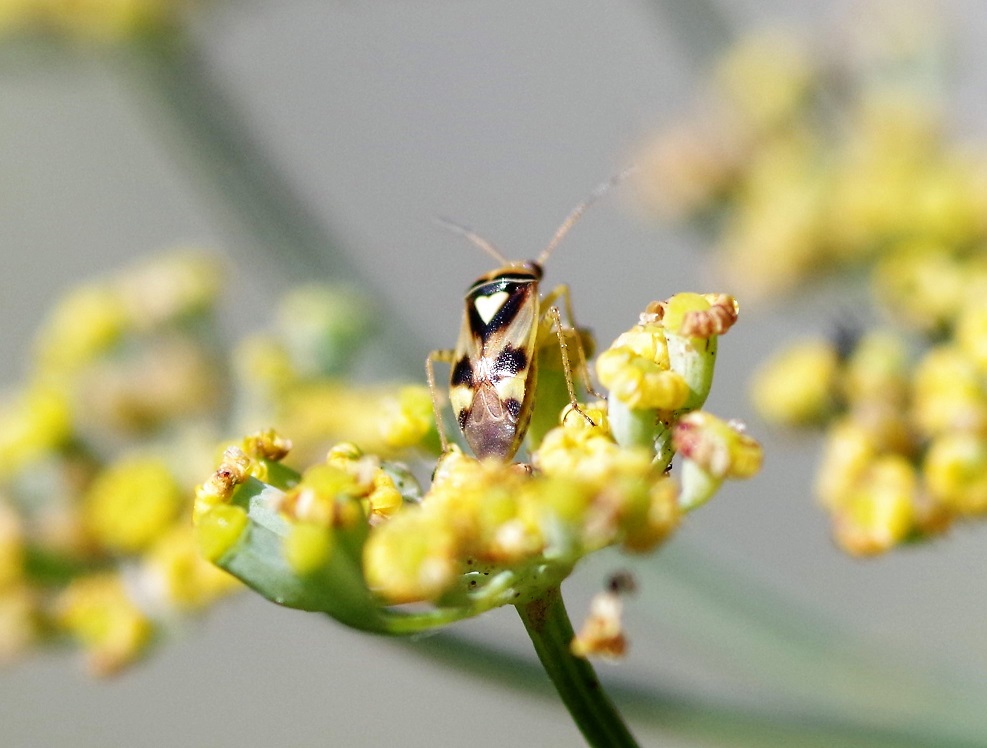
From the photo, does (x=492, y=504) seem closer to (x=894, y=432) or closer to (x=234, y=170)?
(x=894, y=432)

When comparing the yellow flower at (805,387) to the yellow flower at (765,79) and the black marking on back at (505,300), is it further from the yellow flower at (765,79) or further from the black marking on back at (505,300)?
the yellow flower at (765,79)

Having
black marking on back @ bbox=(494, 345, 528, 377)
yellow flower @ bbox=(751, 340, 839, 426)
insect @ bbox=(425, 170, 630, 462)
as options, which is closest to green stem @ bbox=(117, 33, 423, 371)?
yellow flower @ bbox=(751, 340, 839, 426)

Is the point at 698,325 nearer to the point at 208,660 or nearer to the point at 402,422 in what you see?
the point at 402,422

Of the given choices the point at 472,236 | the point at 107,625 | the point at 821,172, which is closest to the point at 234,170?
the point at 472,236

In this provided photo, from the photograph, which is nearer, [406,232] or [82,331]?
[82,331]

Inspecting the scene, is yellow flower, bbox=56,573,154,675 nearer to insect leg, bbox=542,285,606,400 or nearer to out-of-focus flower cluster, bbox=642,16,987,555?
insect leg, bbox=542,285,606,400

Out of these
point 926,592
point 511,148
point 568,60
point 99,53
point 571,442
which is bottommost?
point 571,442

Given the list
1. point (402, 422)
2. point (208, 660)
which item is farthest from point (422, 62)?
point (402, 422)
